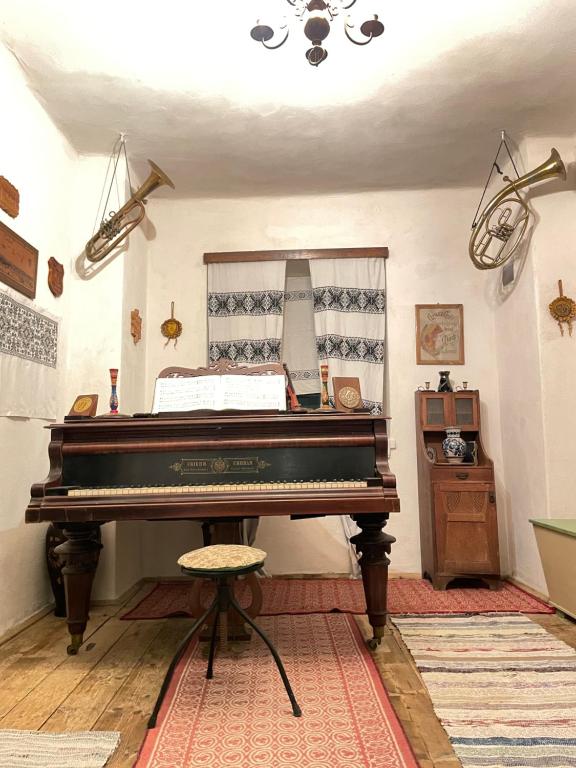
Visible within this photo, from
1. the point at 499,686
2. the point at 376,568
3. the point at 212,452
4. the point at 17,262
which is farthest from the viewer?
the point at 17,262

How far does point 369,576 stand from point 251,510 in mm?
752

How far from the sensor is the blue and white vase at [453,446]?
3.89m

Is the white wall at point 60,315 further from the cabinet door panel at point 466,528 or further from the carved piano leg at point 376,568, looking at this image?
the cabinet door panel at point 466,528

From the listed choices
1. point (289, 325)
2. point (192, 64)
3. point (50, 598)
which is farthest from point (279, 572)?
point (192, 64)

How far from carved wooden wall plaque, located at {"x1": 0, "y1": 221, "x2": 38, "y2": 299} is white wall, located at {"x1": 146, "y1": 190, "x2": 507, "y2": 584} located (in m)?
1.38

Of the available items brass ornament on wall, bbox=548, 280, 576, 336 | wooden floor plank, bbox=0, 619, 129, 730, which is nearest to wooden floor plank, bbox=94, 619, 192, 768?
wooden floor plank, bbox=0, 619, 129, 730

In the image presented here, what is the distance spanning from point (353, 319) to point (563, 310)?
59.9 inches

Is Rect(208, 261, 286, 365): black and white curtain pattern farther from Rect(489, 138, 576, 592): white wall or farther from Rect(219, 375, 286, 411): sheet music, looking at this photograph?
Rect(489, 138, 576, 592): white wall

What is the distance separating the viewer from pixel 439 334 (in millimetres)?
4402

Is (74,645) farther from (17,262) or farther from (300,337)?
(300,337)

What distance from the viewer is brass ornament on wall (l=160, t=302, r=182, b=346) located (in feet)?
14.6

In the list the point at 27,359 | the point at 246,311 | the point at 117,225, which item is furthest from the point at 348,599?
the point at 117,225

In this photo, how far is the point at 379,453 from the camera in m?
2.44

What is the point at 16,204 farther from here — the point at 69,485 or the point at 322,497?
the point at 322,497
